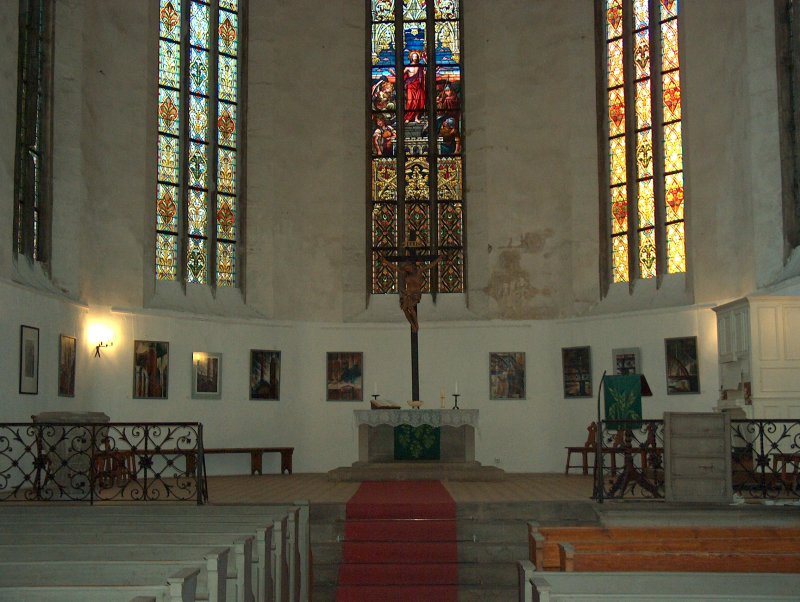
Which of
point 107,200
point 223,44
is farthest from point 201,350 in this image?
point 223,44

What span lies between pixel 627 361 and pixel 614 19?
7.72m

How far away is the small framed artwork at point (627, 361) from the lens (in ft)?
69.3

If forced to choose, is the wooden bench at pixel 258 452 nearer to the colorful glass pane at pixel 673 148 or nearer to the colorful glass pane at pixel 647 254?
the colorful glass pane at pixel 647 254

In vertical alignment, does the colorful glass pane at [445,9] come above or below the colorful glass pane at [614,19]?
above

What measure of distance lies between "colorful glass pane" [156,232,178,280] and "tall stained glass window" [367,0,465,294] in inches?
178

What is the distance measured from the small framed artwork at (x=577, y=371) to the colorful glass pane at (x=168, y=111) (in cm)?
980

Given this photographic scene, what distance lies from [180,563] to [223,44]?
19027 mm

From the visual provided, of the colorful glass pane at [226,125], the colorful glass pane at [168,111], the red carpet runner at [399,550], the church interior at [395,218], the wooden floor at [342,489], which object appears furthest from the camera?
the colorful glass pane at [226,125]

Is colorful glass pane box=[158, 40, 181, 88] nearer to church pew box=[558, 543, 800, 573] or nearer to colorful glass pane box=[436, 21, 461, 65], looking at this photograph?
colorful glass pane box=[436, 21, 461, 65]

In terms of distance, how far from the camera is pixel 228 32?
76.8 feet

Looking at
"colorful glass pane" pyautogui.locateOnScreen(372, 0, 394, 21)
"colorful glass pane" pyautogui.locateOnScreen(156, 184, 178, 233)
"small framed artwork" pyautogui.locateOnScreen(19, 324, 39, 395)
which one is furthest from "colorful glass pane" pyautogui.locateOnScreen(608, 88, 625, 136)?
"small framed artwork" pyautogui.locateOnScreen(19, 324, 39, 395)

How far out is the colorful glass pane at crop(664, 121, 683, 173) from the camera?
2142 centimetres

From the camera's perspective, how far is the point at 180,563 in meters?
6.03

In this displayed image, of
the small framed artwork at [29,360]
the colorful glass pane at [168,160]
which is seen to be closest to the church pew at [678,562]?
the small framed artwork at [29,360]
